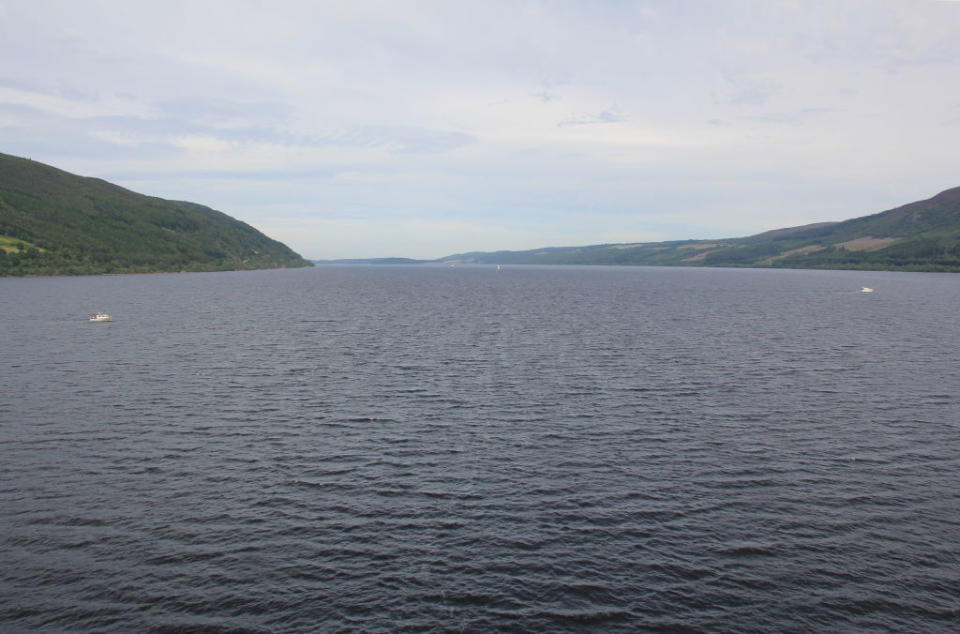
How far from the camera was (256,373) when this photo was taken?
221 ft

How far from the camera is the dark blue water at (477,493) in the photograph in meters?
24.8

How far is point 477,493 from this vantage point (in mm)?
35125

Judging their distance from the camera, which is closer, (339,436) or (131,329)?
(339,436)

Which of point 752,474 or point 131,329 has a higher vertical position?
point 131,329

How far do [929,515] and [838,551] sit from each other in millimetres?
8384

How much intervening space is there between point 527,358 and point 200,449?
46157mm

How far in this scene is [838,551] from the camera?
Answer: 94.3 feet

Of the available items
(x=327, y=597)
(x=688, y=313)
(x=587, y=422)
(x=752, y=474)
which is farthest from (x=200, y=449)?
(x=688, y=313)

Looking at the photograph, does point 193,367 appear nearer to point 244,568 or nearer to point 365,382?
point 365,382

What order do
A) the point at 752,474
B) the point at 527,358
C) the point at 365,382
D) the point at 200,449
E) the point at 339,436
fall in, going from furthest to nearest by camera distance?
the point at 527,358
the point at 365,382
the point at 339,436
the point at 200,449
the point at 752,474

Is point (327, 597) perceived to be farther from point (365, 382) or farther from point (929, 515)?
point (365, 382)

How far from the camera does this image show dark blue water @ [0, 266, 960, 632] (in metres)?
24.8

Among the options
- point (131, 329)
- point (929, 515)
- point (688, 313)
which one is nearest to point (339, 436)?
point (929, 515)

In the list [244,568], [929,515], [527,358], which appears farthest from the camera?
[527,358]
